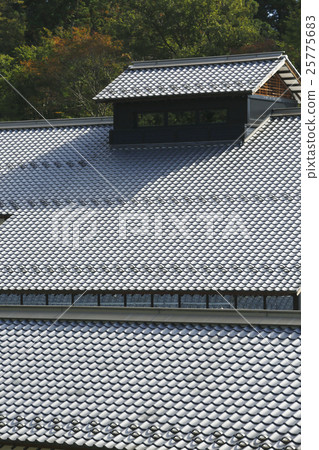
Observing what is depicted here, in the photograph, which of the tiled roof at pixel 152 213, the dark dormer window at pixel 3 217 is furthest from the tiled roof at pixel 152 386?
the dark dormer window at pixel 3 217

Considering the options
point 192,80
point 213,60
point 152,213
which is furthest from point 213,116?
point 152,213

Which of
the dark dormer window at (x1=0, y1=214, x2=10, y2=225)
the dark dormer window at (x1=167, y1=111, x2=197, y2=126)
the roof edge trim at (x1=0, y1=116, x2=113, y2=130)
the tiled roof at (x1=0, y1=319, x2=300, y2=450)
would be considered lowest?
the tiled roof at (x1=0, y1=319, x2=300, y2=450)

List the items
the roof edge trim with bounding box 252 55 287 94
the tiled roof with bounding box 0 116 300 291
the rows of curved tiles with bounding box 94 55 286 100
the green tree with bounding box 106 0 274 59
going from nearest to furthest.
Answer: the tiled roof with bounding box 0 116 300 291 → the roof edge trim with bounding box 252 55 287 94 → the rows of curved tiles with bounding box 94 55 286 100 → the green tree with bounding box 106 0 274 59

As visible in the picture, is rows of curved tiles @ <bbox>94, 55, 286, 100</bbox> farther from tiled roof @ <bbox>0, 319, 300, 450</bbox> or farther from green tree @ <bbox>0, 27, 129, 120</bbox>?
green tree @ <bbox>0, 27, 129, 120</bbox>

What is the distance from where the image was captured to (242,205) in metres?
24.3

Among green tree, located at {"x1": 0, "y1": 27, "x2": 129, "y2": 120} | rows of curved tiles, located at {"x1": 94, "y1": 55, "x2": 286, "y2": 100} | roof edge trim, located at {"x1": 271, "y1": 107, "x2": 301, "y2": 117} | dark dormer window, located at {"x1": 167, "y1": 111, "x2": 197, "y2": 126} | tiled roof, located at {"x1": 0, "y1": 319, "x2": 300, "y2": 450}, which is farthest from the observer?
green tree, located at {"x1": 0, "y1": 27, "x2": 129, "y2": 120}

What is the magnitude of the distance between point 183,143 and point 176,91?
78.6 inches

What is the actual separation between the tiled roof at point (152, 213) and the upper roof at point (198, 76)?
1.88m

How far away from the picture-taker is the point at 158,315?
1574cm

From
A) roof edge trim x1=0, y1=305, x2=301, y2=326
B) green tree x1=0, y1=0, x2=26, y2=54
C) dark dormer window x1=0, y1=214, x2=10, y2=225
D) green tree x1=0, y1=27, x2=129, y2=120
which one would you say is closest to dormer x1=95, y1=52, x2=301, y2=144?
dark dormer window x1=0, y1=214, x2=10, y2=225

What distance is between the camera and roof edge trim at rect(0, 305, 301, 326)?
14.8 metres

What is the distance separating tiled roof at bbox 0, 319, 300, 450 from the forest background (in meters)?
33.1

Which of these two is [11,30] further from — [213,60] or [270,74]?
[270,74]

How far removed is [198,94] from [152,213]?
623 centimetres
